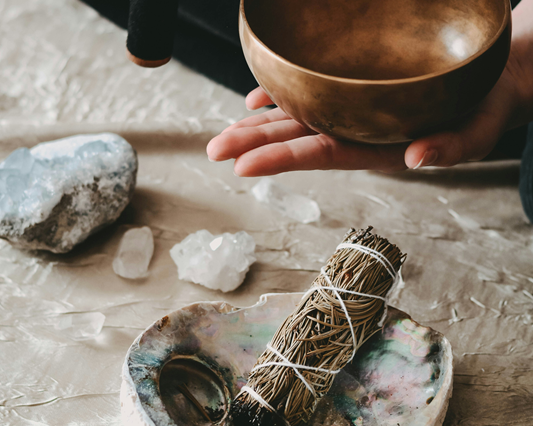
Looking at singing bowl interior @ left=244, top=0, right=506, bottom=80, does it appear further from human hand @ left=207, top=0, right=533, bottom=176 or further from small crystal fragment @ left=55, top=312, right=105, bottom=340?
small crystal fragment @ left=55, top=312, right=105, bottom=340

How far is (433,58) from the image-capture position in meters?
0.88

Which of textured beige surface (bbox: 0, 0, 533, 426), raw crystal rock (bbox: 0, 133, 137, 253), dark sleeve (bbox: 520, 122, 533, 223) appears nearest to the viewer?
textured beige surface (bbox: 0, 0, 533, 426)

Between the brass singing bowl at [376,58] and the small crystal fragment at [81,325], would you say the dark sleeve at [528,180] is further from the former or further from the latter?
the small crystal fragment at [81,325]

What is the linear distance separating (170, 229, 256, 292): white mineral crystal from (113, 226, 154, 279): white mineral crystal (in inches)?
2.3

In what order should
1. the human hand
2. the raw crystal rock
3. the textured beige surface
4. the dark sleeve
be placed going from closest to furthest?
the human hand → the textured beige surface → the raw crystal rock → the dark sleeve

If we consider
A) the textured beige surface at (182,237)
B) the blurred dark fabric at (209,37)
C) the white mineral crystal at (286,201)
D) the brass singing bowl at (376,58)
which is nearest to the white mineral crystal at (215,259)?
the textured beige surface at (182,237)

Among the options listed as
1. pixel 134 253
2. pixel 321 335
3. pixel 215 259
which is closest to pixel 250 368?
pixel 321 335

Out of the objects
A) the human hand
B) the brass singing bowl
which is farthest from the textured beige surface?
the brass singing bowl

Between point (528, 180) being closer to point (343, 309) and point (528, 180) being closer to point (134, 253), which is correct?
point (343, 309)

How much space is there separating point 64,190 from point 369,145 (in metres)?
0.58

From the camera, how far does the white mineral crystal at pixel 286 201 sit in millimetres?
1140

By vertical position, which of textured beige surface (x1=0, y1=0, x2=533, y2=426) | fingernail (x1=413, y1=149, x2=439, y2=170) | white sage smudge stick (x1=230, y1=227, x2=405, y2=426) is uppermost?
fingernail (x1=413, y1=149, x2=439, y2=170)

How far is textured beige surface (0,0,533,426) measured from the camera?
83 centimetres

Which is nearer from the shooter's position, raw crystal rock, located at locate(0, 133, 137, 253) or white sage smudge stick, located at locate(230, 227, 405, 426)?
white sage smudge stick, located at locate(230, 227, 405, 426)
